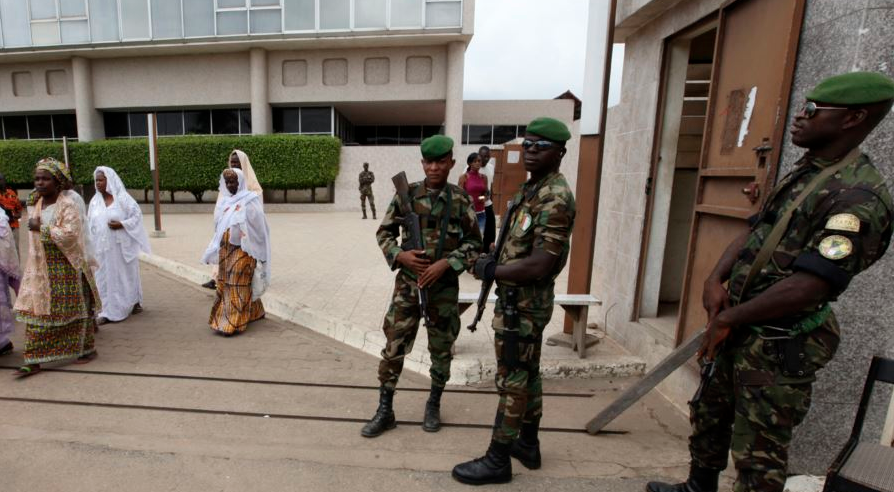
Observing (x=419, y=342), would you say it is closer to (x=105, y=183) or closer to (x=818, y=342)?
(x=818, y=342)

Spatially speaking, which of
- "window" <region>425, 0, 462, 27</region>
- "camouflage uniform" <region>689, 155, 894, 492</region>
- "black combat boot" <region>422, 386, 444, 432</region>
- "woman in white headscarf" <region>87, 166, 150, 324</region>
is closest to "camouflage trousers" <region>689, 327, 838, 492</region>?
"camouflage uniform" <region>689, 155, 894, 492</region>

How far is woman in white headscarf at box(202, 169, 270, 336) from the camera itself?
14.7 ft

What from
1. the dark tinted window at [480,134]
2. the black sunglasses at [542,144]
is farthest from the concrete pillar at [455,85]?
the black sunglasses at [542,144]

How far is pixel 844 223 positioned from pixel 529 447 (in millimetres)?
1786

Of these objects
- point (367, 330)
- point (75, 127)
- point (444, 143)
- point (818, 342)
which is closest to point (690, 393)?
point (818, 342)

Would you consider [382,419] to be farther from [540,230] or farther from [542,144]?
[542,144]

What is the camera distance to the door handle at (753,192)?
100 inches

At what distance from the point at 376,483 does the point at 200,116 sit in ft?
62.0

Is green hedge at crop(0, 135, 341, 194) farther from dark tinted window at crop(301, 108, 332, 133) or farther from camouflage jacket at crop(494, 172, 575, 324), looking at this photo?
camouflage jacket at crop(494, 172, 575, 324)

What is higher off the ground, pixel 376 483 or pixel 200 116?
pixel 200 116

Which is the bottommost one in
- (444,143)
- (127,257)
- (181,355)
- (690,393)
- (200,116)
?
(181,355)

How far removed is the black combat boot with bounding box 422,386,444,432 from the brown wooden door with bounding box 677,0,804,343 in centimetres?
183

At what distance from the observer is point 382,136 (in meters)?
23.0

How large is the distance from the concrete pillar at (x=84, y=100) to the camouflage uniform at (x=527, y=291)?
20889mm
